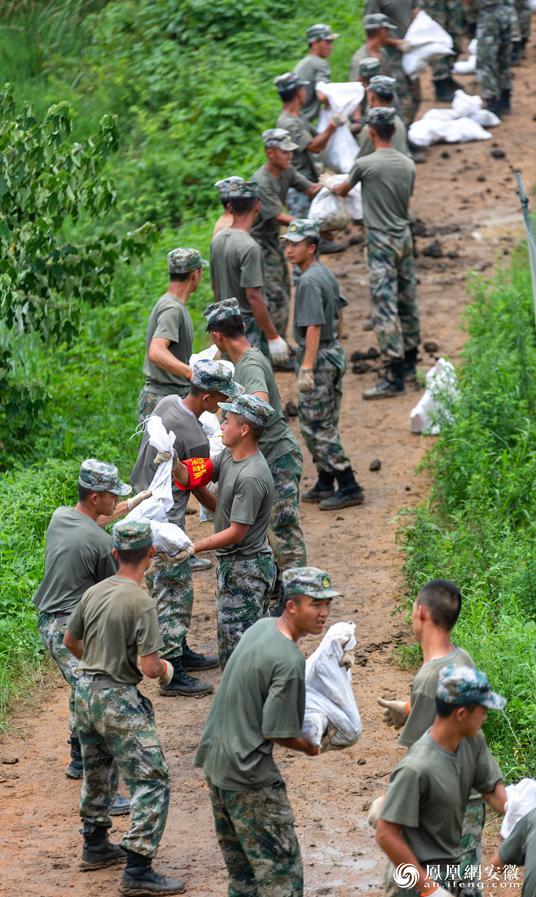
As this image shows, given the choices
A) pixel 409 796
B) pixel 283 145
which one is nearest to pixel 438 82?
pixel 283 145

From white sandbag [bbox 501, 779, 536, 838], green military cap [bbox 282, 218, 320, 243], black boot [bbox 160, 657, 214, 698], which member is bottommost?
black boot [bbox 160, 657, 214, 698]

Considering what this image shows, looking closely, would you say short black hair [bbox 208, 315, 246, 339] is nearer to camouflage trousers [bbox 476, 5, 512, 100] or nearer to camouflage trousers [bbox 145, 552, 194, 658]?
camouflage trousers [bbox 145, 552, 194, 658]

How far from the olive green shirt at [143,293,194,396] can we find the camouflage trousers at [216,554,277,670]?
191 cm

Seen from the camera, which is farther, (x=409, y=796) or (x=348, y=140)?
(x=348, y=140)

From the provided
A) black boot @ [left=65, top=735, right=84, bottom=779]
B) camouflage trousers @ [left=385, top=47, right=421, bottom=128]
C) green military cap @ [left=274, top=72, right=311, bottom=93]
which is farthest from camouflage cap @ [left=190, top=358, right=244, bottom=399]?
camouflage trousers @ [left=385, top=47, right=421, bottom=128]

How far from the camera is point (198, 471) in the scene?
7.14 metres

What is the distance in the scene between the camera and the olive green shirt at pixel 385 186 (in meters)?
10.8

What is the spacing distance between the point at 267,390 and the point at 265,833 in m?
3.25

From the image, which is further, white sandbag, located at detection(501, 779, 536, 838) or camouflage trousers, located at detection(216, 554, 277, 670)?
camouflage trousers, located at detection(216, 554, 277, 670)

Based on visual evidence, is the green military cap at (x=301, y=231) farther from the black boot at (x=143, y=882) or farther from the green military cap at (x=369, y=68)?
the black boot at (x=143, y=882)

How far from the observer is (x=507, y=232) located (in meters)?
14.1

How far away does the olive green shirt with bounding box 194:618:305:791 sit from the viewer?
201 inches

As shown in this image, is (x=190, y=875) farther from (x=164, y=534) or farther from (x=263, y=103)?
(x=263, y=103)

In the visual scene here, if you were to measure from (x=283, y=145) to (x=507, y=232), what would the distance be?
14.2 ft
